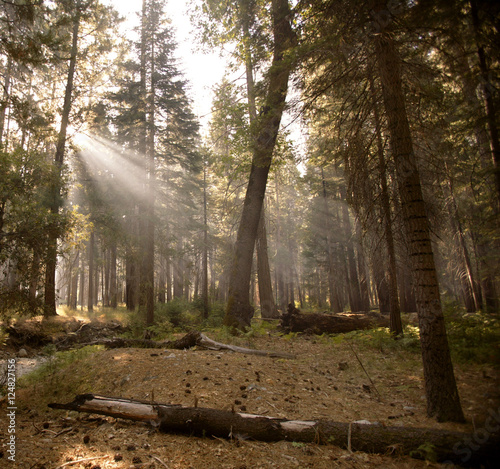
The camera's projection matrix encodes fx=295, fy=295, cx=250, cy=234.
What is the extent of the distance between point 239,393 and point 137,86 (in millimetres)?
18211

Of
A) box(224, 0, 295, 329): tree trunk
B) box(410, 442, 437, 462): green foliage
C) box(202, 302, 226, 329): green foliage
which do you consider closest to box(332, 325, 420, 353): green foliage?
box(224, 0, 295, 329): tree trunk

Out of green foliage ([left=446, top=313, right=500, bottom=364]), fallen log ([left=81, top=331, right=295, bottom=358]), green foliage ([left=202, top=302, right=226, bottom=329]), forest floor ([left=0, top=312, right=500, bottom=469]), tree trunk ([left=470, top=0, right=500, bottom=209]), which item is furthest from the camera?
green foliage ([left=202, top=302, right=226, bottom=329])

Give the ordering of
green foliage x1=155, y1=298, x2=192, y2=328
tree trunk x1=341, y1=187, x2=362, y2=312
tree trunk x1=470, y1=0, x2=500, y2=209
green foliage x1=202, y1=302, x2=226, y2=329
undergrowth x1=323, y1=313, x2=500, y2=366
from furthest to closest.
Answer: tree trunk x1=341, y1=187, x2=362, y2=312 → green foliage x1=155, y1=298, x2=192, y2=328 → green foliage x1=202, y1=302, x2=226, y2=329 → undergrowth x1=323, y1=313, x2=500, y2=366 → tree trunk x1=470, y1=0, x2=500, y2=209

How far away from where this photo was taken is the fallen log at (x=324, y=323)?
1102cm

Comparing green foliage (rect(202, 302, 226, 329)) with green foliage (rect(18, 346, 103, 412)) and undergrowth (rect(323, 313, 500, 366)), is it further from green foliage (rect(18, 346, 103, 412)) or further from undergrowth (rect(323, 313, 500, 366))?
green foliage (rect(18, 346, 103, 412))

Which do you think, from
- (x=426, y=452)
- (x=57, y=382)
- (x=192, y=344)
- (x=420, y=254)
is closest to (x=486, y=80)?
(x=420, y=254)

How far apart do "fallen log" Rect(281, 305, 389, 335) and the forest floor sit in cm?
255

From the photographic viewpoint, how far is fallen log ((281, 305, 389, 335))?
11.0 metres

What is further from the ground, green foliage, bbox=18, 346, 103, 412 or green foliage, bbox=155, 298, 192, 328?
green foliage, bbox=155, 298, 192, 328

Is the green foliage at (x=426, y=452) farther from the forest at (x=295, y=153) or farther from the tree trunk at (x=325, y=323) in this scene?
the tree trunk at (x=325, y=323)

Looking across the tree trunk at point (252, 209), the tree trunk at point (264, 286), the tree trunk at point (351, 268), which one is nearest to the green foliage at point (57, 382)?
the tree trunk at point (252, 209)

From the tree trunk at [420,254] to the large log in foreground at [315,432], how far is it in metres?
0.91

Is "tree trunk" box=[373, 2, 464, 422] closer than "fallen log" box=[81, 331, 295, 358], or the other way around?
"tree trunk" box=[373, 2, 464, 422]

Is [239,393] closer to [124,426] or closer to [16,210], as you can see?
[124,426]
